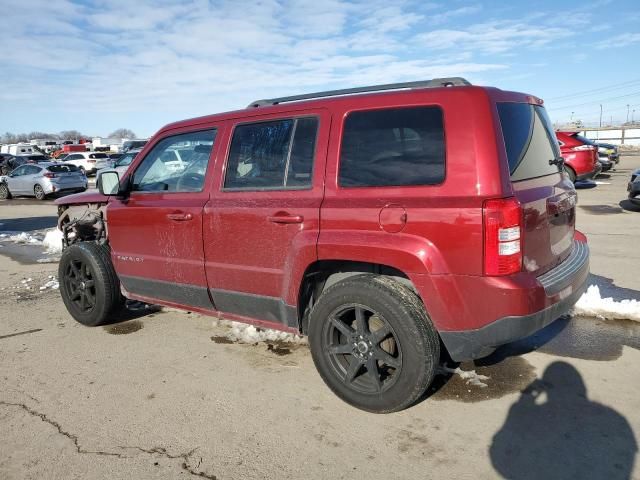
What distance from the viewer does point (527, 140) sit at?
3.17 metres

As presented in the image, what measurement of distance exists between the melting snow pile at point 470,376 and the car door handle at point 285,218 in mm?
1505

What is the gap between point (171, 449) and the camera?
288 centimetres

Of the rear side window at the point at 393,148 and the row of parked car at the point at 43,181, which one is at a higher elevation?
the rear side window at the point at 393,148

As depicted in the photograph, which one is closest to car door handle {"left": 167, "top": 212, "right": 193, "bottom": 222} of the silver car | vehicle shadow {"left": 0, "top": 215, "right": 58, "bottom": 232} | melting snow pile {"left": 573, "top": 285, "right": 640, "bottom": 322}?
melting snow pile {"left": 573, "top": 285, "right": 640, "bottom": 322}

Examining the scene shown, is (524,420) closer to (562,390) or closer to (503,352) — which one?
(562,390)

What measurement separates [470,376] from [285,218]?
171 cm

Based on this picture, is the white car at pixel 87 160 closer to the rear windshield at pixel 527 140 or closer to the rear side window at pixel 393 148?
the rear side window at pixel 393 148

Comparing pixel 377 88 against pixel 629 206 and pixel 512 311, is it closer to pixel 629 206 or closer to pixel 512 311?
pixel 512 311

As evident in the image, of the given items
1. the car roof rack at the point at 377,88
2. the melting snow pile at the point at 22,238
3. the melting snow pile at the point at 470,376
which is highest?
the car roof rack at the point at 377,88

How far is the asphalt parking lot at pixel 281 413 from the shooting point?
2695mm

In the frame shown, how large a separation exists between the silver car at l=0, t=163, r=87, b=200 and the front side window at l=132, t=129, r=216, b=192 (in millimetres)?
17262

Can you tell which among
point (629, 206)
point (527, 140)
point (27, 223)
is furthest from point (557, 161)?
point (27, 223)

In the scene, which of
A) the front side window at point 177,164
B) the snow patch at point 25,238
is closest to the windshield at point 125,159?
the snow patch at point 25,238

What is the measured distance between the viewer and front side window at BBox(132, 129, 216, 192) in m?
4.02
